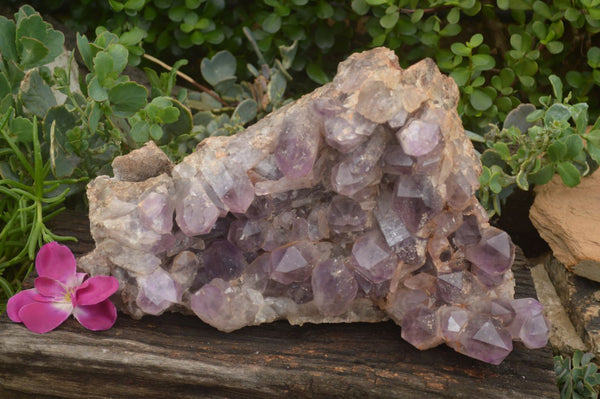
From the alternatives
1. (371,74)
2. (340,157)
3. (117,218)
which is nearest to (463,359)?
(340,157)

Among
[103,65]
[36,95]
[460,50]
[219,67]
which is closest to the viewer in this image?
[103,65]

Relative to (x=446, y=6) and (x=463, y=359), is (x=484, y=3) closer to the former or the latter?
(x=446, y=6)

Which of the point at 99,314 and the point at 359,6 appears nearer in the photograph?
the point at 99,314

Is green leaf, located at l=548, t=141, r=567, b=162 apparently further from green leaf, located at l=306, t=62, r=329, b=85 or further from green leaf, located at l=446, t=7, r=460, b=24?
green leaf, located at l=306, t=62, r=329, b=85

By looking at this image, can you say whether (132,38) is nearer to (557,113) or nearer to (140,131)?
(140,131)

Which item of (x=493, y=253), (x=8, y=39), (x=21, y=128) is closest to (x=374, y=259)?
(x=493, y=253)
